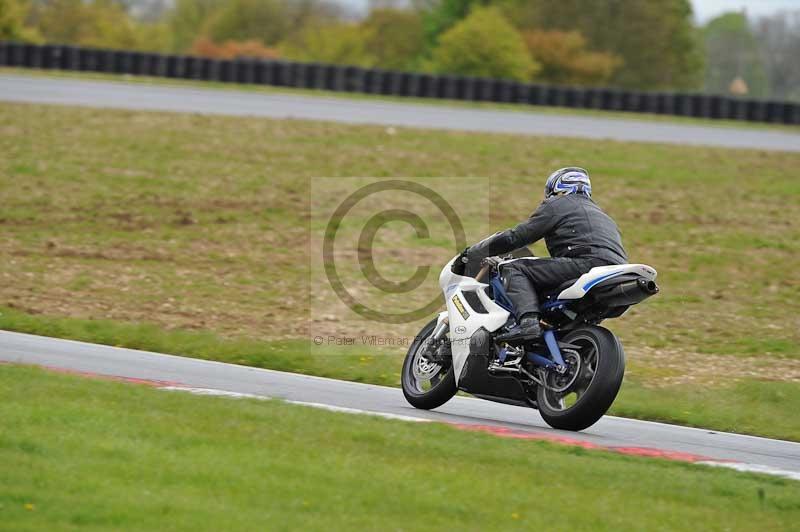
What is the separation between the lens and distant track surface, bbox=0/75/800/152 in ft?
90.4

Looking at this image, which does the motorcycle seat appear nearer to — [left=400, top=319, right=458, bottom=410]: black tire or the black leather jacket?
the black leather jacket

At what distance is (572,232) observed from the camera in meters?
8.96

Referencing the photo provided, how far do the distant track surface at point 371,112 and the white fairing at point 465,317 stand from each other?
1778 cm

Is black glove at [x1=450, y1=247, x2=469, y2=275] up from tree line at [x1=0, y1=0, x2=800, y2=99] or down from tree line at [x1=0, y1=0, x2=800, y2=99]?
up

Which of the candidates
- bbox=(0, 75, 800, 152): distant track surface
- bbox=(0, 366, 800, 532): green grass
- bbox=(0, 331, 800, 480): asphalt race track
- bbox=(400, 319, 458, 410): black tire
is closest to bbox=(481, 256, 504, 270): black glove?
bbox=(400, 319, 458, 410): black tire

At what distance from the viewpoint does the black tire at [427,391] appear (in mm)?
9601

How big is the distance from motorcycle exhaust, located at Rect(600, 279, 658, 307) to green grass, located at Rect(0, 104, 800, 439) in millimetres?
2469

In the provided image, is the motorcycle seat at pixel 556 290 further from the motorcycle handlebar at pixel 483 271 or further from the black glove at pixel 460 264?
the black glove at pixel 460 264

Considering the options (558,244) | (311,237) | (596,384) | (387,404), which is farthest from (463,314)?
(311,237)

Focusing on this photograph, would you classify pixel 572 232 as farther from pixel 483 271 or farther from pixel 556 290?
pixel 483 271

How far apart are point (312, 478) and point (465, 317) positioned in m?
3.04

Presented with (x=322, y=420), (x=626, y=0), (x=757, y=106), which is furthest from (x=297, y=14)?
(x=322, y=420)

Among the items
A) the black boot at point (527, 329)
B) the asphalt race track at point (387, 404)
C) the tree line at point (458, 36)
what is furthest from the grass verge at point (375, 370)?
the tree line at point (458, 36)

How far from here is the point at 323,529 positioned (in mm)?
5836
